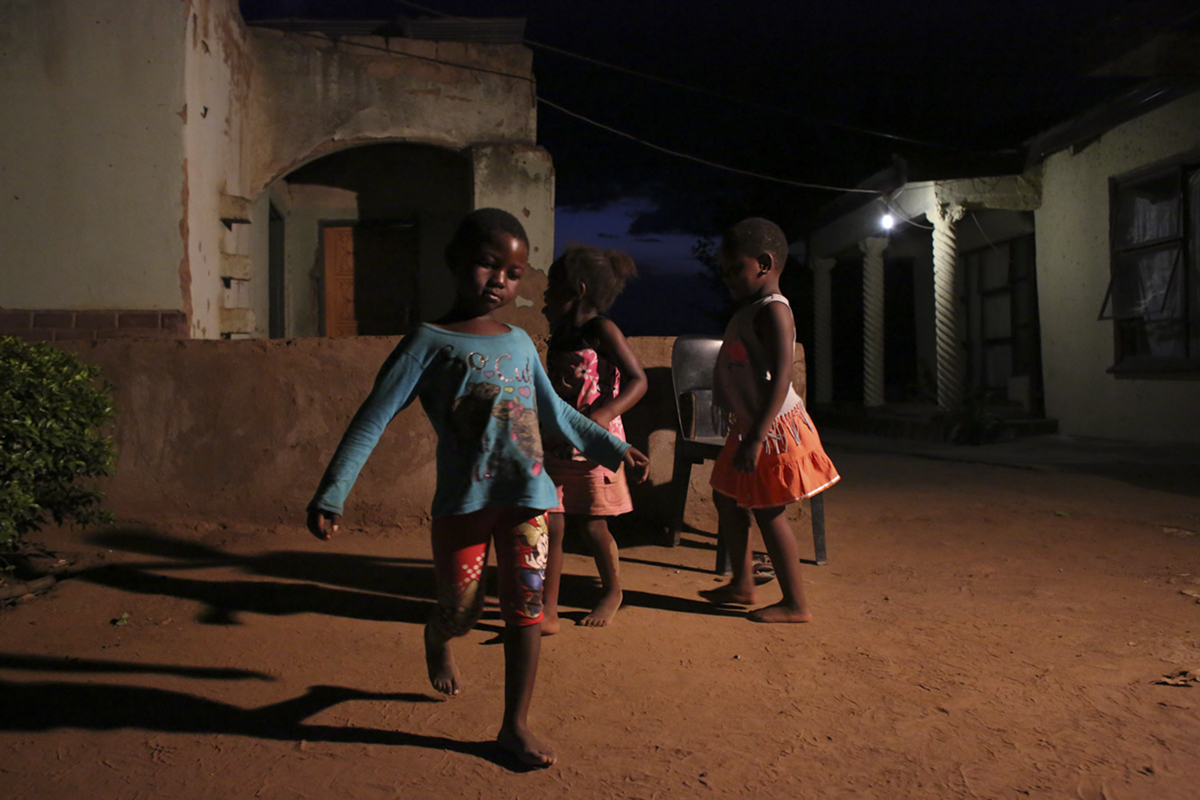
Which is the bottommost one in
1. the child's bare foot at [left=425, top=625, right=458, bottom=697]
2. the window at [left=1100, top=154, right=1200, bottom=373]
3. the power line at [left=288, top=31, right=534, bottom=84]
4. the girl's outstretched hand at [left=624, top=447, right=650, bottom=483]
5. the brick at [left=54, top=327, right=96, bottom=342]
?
the child's bare foot at [left=425, top=625, right=458, bottom=697]

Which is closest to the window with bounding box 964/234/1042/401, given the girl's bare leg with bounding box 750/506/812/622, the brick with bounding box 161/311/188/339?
the girl's bare leg with bounding box 750/506/812/622

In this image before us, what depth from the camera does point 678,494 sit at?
14.1ft

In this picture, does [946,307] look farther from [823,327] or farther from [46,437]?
[46,437]

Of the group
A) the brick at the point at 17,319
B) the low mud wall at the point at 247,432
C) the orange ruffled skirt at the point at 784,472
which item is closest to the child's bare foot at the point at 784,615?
the orange ruffled skirt at the point at 784,472

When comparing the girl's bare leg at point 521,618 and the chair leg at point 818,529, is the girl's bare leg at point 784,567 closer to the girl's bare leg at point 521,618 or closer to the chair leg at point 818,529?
the chair leg at point 818,529

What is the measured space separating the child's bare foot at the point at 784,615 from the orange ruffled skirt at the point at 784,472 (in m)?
0.39

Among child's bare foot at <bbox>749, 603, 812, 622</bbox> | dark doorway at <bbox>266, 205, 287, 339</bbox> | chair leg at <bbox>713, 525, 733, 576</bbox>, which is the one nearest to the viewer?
child's bare foot at <bbox>749, 603, 812, 622</bbox>

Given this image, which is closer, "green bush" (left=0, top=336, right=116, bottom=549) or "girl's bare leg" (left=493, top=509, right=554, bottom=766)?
"girl's bare leg" (left=493, top=509, right=554, bottom=766)

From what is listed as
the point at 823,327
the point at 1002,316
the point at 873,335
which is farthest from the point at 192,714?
the point at 823,327

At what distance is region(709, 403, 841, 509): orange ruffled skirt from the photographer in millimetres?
2988

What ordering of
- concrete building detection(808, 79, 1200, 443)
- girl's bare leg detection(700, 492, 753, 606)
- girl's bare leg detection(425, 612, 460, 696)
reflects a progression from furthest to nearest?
concrete building detection(808, 79, 1200, 443), girl's bare leg detection(700, 492, 753, 606), girl's bare leg detection(425, 612, 460, 696)

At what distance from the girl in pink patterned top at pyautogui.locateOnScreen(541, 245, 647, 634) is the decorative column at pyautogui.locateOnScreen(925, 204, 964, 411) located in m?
8.26

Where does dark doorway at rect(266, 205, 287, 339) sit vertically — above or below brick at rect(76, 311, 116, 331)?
above

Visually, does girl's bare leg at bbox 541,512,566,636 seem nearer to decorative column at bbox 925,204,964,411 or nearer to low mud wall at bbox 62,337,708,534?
low mud wall at bbox 62,337,708,534
